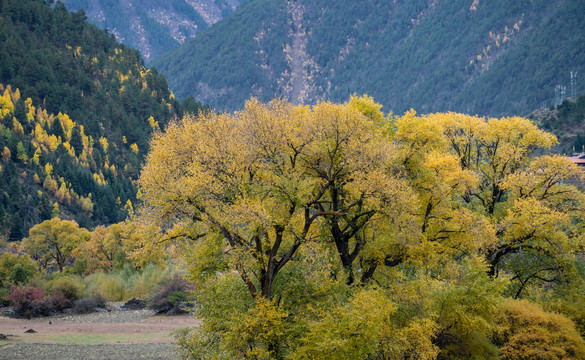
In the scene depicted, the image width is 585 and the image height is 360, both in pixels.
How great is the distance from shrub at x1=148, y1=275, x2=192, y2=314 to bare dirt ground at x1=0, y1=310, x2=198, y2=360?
4.62ft

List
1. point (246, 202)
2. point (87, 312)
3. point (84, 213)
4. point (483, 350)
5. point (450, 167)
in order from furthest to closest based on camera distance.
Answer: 1. point (84, 213)
2. point (87, 312)
3. point (450, 167)
4. point (483, 350)
5. point (246, 202)

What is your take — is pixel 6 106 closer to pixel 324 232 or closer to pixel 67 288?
pixel 67 288

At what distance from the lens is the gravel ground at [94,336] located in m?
39.7

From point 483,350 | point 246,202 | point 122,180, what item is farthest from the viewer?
Answer: point 122,180

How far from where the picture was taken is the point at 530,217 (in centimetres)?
3269

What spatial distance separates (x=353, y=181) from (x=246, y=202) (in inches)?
247

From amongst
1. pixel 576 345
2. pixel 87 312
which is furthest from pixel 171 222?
pixel 87 312

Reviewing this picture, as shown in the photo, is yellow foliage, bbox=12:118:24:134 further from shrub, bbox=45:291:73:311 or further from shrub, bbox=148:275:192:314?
shrub, bbox=148:275:192:314

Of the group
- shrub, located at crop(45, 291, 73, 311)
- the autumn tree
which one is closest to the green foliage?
shrub, located at crop(45, 291, 73, 311)

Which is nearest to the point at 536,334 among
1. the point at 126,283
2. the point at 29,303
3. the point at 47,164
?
the point at 29,303

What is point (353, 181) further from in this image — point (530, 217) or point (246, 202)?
point (530, 217)

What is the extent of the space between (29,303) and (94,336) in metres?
15.9

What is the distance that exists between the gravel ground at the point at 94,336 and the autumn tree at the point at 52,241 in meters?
26.4

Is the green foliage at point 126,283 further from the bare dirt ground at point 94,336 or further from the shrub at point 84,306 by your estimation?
the bare dirt ground at point 94,336
